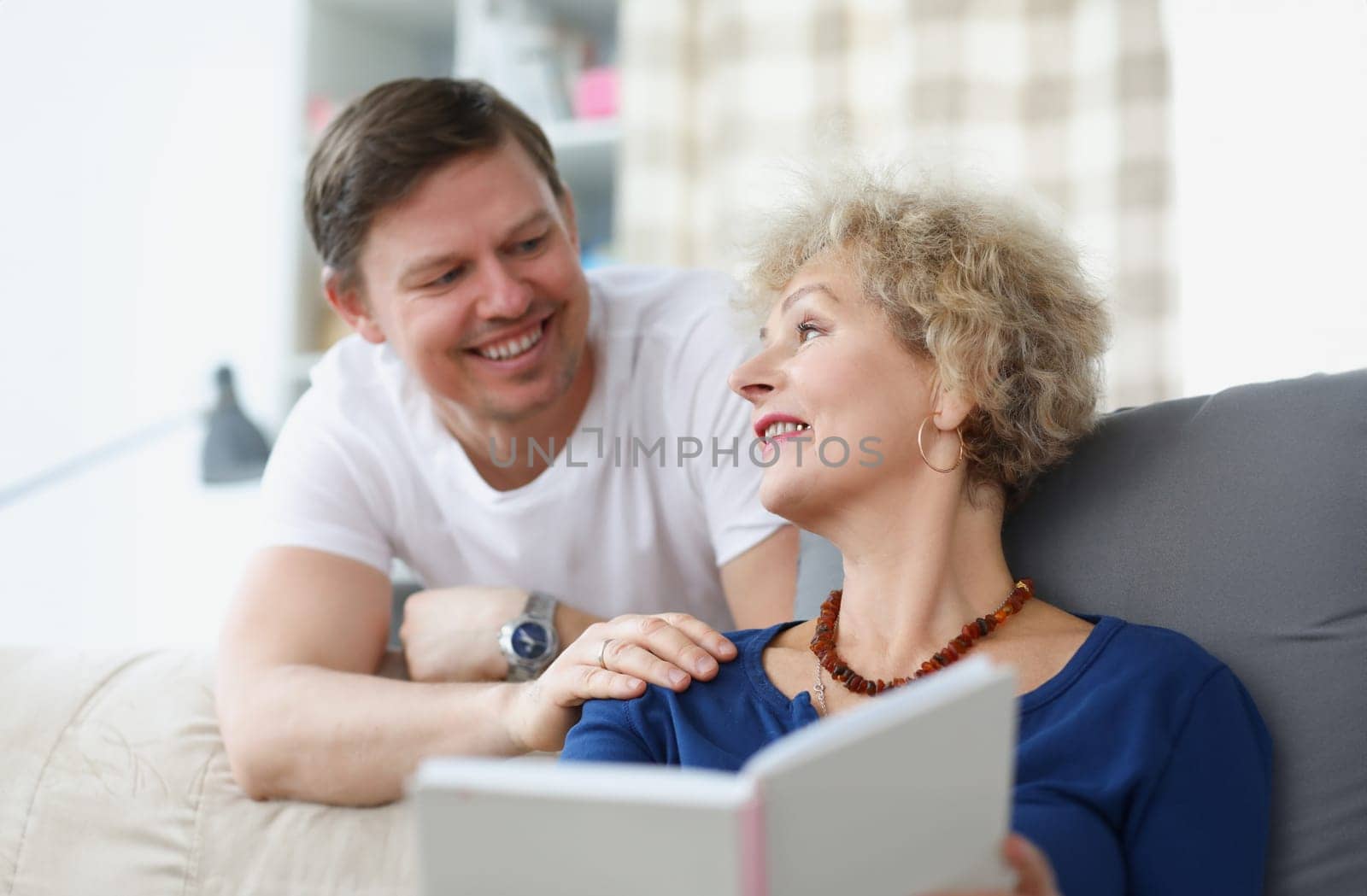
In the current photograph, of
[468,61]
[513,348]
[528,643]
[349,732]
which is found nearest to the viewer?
[349,732]

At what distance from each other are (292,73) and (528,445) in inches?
90.2

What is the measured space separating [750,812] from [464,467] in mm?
Result: 1246

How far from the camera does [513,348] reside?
1.84 metres

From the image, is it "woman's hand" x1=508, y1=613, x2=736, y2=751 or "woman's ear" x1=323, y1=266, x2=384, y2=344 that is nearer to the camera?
"woman's hand" x1=508, y1=613, x2=736, y2=751

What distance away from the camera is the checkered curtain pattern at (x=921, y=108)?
2.90 m

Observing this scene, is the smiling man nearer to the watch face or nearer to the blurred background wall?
the watch face

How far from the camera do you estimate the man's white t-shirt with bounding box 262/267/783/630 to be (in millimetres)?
1852

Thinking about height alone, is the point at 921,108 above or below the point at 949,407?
above

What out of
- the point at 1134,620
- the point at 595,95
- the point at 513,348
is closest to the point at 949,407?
the point at 1134,620

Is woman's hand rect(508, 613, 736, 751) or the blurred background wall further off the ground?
the blurred background wall

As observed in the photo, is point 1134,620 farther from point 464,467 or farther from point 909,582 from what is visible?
point 464,467

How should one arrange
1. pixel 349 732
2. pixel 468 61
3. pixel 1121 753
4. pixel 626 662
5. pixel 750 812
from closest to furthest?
pixel 750 812
pixel 1121 753
pixel 626 662
pixel 349 732
pixel 468 61

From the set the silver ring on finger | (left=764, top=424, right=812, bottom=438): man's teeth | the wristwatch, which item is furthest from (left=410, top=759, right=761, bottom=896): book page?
the wristwatch

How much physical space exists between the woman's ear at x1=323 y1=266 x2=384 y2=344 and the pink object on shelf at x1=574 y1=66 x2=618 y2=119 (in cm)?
186
